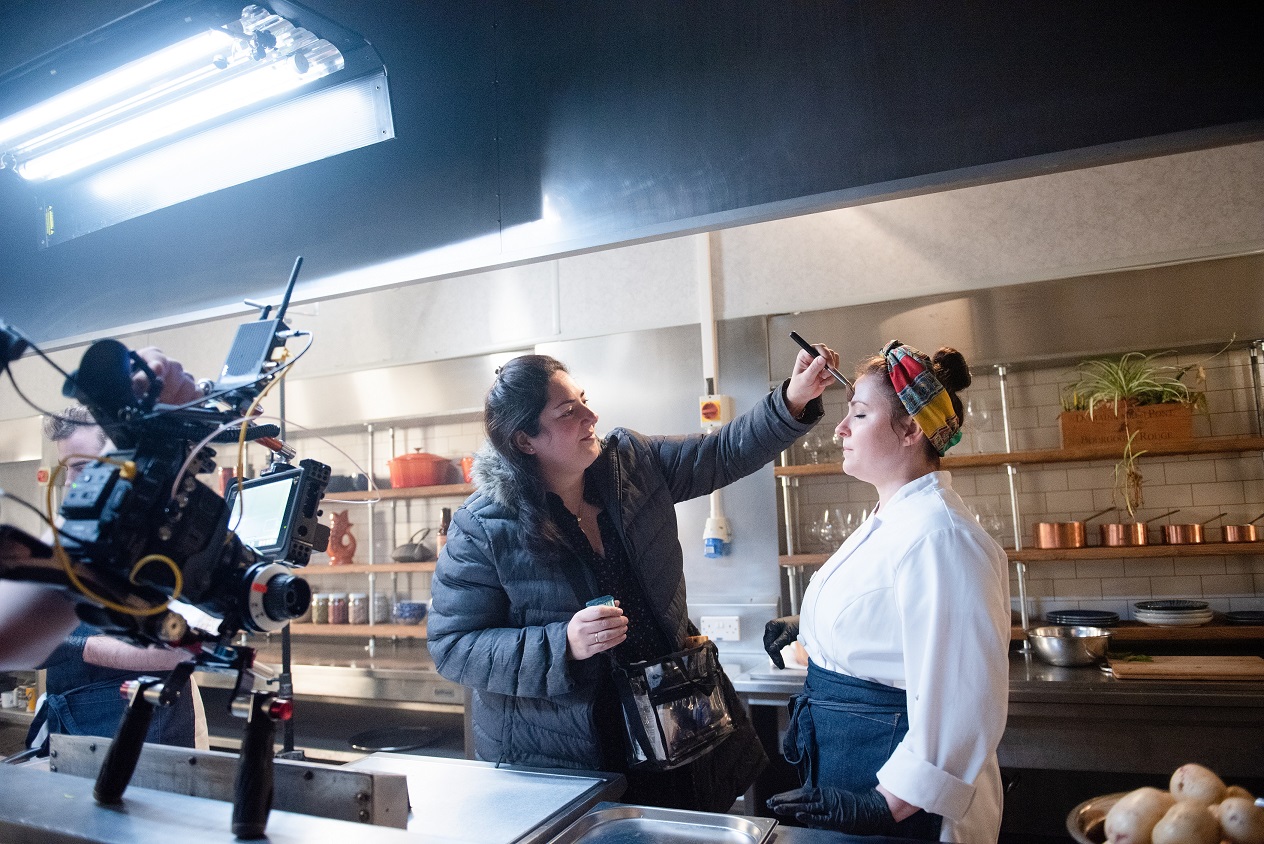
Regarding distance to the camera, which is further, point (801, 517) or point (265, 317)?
point (801, 517)

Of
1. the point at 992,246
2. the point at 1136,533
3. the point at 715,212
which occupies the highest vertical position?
the point at 992,246

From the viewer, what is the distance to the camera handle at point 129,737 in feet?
4.36

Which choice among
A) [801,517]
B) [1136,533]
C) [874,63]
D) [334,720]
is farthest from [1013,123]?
[334,720]

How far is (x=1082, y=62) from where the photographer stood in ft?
4.68

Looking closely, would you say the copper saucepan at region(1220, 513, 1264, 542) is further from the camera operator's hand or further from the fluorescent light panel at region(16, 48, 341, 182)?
the camera operator's hand

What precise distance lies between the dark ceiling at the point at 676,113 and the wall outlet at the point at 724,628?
2800 mm

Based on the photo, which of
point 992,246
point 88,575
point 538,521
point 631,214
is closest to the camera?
point 88,575

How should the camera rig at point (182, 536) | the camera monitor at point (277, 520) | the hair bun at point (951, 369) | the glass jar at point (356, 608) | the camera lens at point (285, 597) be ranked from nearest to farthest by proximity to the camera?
the camera rig at point (182, 536)
the camera lens at point (285, 597)
the camera monitor at point (277, 520)
the hair bun at point (951, 369)
the glass jar at point (356, 608)

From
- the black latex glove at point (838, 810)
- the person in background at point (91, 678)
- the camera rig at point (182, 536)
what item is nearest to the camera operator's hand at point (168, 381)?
the camera rig at point (182, 536)

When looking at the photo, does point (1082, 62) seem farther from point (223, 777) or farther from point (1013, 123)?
point (223, 777)

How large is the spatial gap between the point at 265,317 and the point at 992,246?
366 cm

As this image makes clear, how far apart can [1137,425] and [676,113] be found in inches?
111

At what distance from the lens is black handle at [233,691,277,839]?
47.6 inches

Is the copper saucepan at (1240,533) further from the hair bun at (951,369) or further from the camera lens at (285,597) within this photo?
the camera lens at (285,597)
